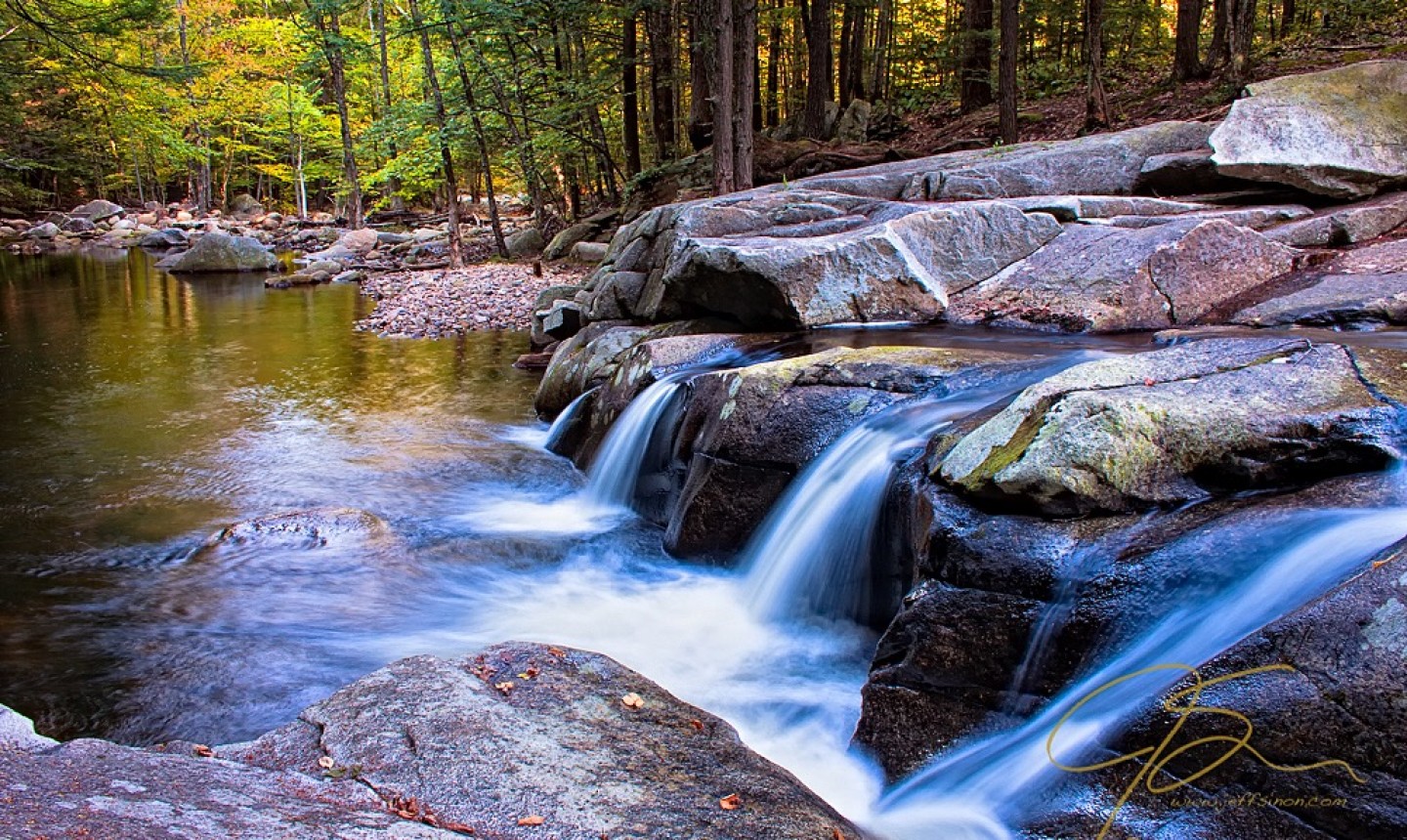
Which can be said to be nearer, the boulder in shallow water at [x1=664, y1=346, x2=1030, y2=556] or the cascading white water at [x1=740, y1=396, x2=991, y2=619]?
the cascading white water at [x1=740, y1=396, x2=991, y2=619]

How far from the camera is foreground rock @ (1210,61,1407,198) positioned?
28.7ft

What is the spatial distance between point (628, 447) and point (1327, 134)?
24.0ft

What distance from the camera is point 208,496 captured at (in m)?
7.61

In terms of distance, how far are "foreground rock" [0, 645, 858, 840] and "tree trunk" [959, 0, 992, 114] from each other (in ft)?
61.1

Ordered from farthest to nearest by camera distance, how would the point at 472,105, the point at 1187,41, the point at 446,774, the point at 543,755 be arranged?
1. the point at 472,105
2. the point at 1187,41
3. the point at 543,755
4. the point at 446,774

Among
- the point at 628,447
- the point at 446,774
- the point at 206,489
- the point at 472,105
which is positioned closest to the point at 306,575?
the point at 206,489

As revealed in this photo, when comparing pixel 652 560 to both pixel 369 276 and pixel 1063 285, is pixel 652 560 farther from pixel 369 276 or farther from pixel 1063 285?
pixel 369 276

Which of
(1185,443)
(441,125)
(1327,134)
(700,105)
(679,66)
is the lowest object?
(1185,443)

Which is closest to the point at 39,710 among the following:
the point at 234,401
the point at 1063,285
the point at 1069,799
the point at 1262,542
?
the point at 1069,799

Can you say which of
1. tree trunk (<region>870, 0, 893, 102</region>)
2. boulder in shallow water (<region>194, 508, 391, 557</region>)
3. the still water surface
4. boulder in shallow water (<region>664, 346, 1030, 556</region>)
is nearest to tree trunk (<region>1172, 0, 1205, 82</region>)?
tree trunk (<region>870, 0, 893, 102</region>)

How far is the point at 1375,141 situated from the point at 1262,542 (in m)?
7.73

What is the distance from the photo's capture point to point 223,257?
2627 cm

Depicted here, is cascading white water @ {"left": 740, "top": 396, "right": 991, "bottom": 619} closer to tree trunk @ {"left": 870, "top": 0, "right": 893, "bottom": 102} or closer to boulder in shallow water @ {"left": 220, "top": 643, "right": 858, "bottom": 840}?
boulder in shallow water @ {"left": 220, "top": 643, "right": 858, "bottom": 840}

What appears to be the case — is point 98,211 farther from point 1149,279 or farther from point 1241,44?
point 1149,279
